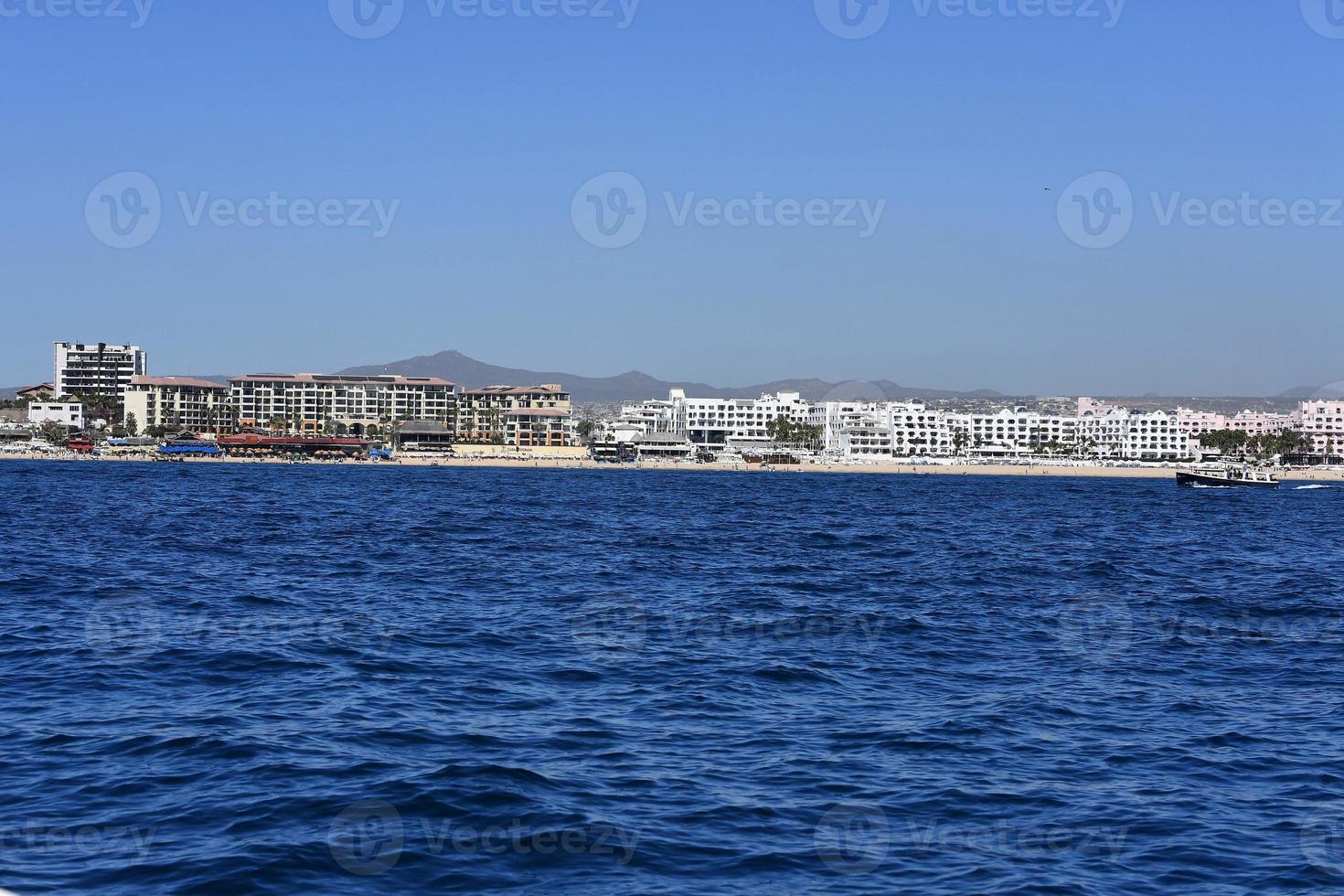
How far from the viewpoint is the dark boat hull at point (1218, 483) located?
157250mm

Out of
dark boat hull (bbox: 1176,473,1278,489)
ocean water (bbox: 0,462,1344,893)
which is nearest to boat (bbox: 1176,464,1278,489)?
dark boat hull (bbox: 1176,473,1278,489)

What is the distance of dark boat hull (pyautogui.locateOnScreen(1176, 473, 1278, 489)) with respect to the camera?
15725 centimetres

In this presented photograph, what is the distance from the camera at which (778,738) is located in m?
16.7

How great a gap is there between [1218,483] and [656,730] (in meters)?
156

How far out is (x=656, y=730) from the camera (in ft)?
56.0

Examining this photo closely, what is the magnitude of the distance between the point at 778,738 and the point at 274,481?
368 ft

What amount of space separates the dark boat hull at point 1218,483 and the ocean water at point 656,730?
419ft

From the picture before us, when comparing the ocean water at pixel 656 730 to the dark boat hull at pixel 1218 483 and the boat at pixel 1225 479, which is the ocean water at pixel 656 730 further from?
the boat at pixel 1225 479

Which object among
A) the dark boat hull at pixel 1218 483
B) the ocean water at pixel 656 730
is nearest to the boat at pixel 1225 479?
the dark boat hull at pixel 1218 483

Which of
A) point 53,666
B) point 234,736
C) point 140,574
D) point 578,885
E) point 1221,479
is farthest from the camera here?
point 1221,479

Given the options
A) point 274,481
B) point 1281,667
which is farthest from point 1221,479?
point 1281,667

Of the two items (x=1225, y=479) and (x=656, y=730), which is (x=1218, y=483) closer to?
(x=1225, y=479)

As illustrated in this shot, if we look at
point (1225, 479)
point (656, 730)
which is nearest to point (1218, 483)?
point (1225, 479)

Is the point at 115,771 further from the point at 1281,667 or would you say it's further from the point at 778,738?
the point at 1281,667
